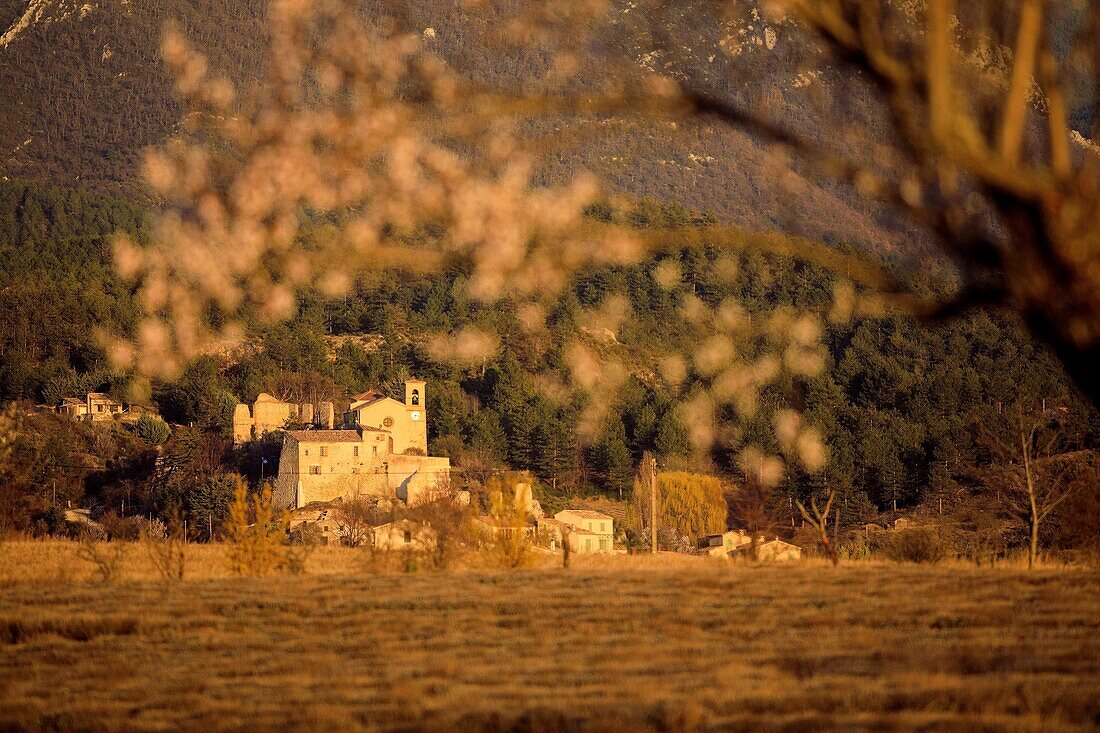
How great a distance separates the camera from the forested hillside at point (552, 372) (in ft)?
234

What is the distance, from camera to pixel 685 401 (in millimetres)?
88438

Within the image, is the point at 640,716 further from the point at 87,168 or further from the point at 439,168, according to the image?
the point at 87,168

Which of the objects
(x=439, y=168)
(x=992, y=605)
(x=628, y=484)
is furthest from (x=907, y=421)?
(x=439, y=168)

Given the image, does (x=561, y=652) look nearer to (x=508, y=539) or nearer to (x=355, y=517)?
(x=508, y=539)

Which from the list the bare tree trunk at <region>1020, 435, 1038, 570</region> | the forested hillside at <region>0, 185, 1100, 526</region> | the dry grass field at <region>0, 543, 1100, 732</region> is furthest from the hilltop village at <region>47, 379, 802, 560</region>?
the dry grass field at <region>0, 543, 1100, 732</region>

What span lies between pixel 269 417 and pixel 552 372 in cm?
2454

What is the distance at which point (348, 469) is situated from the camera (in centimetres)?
6656

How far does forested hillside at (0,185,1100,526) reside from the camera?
7144 cm

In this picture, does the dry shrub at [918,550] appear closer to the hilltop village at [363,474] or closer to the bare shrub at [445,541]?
the bare shrub at [445,541]

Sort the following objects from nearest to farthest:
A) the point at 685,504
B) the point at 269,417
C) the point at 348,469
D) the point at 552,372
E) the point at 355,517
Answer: the point at 355,517 < the point at 348,469 < the point at 685,504 < the point at 269,417 < the point at 552,372

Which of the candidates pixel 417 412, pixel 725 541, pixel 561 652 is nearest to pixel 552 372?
pixel 417 412

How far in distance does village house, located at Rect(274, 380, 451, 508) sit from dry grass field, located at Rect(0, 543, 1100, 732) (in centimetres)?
4566

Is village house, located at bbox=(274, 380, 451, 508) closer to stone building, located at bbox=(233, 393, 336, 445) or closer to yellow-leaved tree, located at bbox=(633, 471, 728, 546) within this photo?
stone building, located at bbox=(233, 393, 336, 445)

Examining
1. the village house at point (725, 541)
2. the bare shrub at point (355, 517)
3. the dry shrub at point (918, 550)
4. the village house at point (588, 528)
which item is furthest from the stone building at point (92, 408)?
the dry shrub at point (918, 550)
